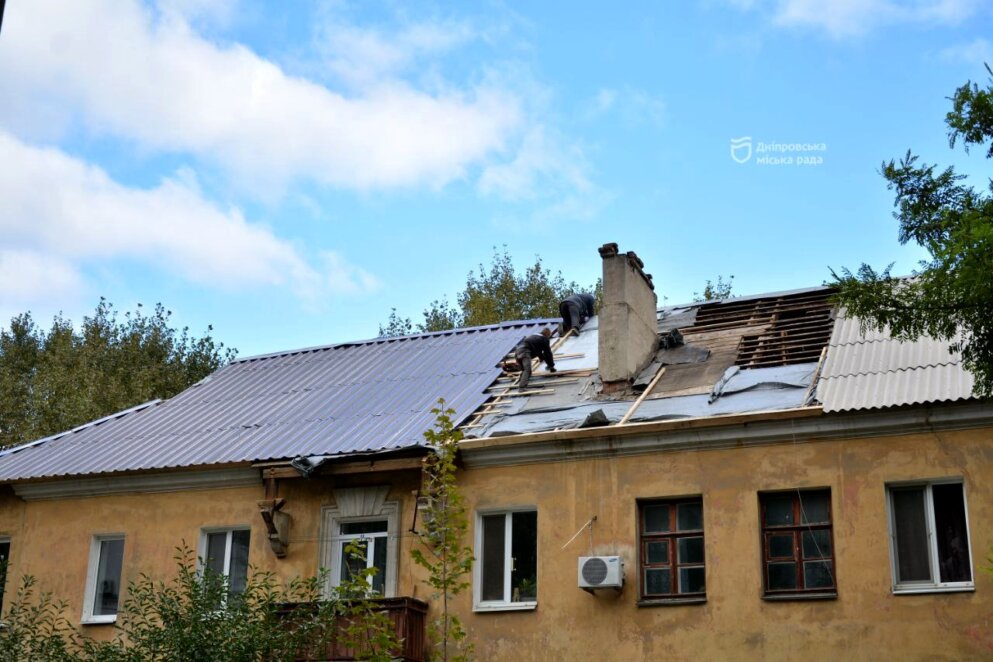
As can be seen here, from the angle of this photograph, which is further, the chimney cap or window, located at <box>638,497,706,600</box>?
the chimney cap

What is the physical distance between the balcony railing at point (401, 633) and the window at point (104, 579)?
4.41m

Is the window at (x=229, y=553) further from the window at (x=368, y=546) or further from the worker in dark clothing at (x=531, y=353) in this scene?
the worker in dark clothing at (x=531, y=353)

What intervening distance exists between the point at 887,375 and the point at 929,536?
2.37 m

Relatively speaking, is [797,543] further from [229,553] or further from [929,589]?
[229,553]

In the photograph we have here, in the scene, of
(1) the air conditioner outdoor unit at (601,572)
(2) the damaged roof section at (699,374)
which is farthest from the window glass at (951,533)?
(1) the air conditioner outdoor unit at (601,572)

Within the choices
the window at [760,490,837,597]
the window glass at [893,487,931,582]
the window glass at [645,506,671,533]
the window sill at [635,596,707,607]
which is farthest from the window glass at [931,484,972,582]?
the window glass at [645,506,671,533]

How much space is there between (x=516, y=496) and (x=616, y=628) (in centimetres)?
244

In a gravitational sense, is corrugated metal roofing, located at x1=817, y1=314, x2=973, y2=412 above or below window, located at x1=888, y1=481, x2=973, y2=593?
above

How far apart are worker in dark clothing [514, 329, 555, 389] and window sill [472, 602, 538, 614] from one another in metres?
4.53

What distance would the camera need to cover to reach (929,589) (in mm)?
15234

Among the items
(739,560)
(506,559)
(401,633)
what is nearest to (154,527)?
(401,633)

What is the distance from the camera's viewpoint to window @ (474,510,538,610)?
17.7 m

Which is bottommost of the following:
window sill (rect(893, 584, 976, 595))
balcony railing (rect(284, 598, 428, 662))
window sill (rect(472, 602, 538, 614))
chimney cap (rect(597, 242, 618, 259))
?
balcony railing (rect(284, 598, 428, 662))

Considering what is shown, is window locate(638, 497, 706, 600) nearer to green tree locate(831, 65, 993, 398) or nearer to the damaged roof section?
the damaged roof section
